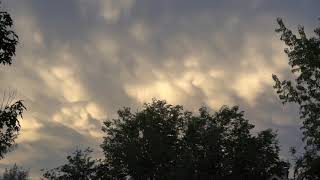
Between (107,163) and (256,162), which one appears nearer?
(256,162)

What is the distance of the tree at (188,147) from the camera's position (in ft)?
251

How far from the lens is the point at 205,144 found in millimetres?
77250

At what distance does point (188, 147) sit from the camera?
8075cm

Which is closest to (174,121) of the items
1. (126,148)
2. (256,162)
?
(126,148)

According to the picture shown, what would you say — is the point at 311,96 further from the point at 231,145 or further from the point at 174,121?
the point at 174,121

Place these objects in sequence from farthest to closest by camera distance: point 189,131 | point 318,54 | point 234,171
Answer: point 189,131, point 234,171, point 318,54

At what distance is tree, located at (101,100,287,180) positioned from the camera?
76.4m

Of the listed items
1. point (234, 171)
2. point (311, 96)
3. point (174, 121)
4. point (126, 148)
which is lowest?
point (311, 96)

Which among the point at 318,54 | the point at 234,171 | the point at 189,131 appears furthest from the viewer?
the point at 189,131

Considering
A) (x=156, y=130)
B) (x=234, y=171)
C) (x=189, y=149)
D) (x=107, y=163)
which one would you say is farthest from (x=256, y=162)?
(x=107, y=163)

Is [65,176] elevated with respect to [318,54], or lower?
elevated

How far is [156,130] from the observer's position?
8288cm

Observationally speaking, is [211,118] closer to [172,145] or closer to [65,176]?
[172,145]

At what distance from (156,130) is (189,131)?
509 cm
